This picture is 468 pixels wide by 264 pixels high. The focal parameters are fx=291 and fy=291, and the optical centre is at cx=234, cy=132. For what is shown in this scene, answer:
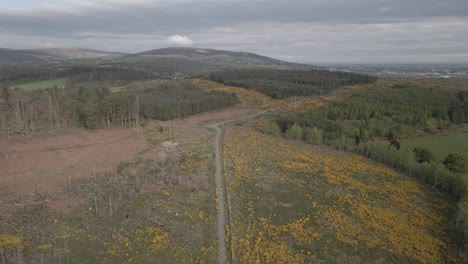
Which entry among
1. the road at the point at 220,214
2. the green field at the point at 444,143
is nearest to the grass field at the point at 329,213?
the road at the point at 220,214

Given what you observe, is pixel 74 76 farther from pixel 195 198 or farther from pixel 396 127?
pixel 396 127

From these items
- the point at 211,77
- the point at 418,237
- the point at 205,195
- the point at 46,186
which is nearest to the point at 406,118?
the point at 418,237

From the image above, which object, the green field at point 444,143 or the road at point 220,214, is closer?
the road at point 220,214

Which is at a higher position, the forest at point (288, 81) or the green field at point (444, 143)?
the forest at point (288, 81)

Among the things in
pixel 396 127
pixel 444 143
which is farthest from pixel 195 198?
pixel 444 143

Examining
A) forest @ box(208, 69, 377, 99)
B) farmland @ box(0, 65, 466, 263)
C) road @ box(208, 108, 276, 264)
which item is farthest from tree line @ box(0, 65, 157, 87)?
road @ box(208, 108, 276, 264)

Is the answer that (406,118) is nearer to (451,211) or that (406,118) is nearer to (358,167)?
(358,167)

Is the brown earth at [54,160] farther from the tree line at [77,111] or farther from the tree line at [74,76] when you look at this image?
the tree line at [74,76]

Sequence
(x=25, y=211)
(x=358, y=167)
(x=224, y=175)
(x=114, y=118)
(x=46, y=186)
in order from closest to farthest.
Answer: (x=25, y=211) < (x=46, y=186) < (x=224, y=175) < (x=358, y=167) < (x=114, y=118)
